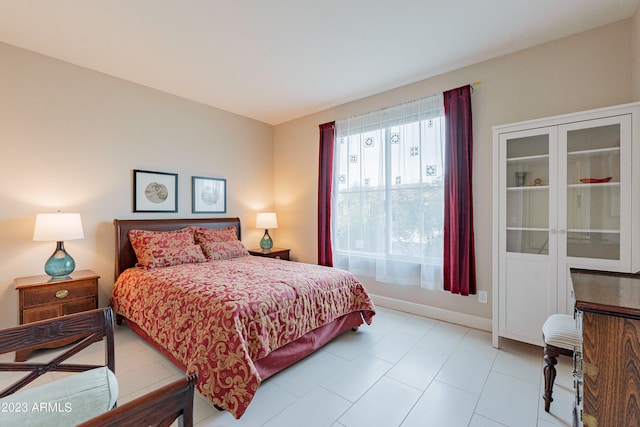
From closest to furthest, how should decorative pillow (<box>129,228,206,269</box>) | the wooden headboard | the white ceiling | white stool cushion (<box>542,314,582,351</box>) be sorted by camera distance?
1. white stool cushion (<box>542,314,582,351</box>)
2. the white ceiling
3. decorative pillow (<box>129,228,206,269</box>)
4. the wooden headboard

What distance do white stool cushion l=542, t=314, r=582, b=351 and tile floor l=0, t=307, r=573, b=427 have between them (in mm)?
418

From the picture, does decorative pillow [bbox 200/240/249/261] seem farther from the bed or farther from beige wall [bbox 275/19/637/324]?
beige wall [bbox 275/19/637/324]

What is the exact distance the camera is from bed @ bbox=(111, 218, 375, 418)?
173 cm

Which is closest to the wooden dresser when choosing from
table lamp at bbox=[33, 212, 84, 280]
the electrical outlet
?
the electrical outlet

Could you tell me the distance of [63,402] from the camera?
106 cm

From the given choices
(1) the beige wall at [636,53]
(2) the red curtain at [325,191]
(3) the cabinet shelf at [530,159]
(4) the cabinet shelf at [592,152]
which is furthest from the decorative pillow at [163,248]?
(1) the beige wall at [636,53]

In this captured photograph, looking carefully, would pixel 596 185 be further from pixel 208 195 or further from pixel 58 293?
pixel 58 293

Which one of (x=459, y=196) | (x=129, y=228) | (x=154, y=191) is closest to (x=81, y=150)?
(x=154, y=191)

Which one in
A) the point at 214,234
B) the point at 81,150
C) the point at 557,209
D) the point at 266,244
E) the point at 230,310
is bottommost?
the point at 230,310

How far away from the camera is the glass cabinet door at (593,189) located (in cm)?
207

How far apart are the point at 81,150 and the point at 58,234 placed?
989 millimetres

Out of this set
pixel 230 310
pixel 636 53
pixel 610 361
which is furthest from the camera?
pixel 636 53

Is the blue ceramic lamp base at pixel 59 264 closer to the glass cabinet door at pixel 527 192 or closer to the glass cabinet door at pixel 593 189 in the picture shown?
the glass cabinet door at pixel 527 192

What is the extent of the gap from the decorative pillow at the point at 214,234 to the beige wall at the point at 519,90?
1.99 meters
